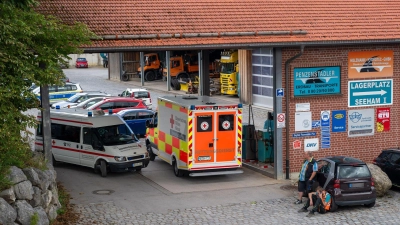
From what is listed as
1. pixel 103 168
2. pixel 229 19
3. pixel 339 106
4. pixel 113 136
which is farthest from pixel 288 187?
pixel 113 136

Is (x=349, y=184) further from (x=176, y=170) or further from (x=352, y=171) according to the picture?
(x=176, y=170)

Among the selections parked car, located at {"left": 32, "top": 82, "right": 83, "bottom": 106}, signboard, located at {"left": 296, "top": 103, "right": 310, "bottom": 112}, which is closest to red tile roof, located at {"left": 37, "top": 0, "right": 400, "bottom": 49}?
signboard, located at {"left": 296, "top": 103, "right": 310, "bottom": 112}

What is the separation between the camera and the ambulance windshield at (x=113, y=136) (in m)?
21.9

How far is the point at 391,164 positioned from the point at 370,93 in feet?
11.3

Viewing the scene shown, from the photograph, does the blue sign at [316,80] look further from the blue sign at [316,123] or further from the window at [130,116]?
the window at [130,116]

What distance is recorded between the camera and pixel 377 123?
2230 centimetres

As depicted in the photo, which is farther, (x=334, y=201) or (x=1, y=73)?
(x=334, y=201)

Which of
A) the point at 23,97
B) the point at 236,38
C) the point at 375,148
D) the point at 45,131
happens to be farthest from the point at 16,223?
the point at 375,148

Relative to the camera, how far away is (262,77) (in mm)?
40656

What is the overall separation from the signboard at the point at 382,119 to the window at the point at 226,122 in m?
5.43

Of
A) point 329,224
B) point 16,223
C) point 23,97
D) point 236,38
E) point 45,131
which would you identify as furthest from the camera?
point 236,38

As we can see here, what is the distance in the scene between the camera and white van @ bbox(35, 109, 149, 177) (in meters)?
21.4

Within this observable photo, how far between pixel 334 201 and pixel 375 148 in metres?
6.25

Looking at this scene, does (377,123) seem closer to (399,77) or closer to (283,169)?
(399,77)
